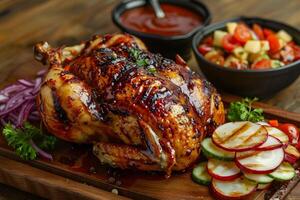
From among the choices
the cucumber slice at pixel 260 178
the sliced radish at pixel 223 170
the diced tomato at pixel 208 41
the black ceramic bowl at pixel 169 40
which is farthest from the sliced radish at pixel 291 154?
the black ceramic bowl at pixel 169 40

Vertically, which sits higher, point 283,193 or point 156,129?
point 156,129

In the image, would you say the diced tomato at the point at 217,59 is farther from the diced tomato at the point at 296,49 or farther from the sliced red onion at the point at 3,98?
the sliced red onion at the point at 3,98

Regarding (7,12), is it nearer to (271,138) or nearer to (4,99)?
(4,99)

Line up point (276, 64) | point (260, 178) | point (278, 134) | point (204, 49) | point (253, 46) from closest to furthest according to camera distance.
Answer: point (260, 178) → point (278, 134) → point (276, 64) → point (253, 46) → point (204, 49)

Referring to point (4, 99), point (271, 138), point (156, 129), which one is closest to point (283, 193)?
point (271, 138)

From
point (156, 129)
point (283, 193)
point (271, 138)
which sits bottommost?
point (283, 193)

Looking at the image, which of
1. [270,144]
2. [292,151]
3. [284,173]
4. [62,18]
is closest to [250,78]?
[292,151]

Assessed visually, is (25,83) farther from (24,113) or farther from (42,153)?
(42,153)
